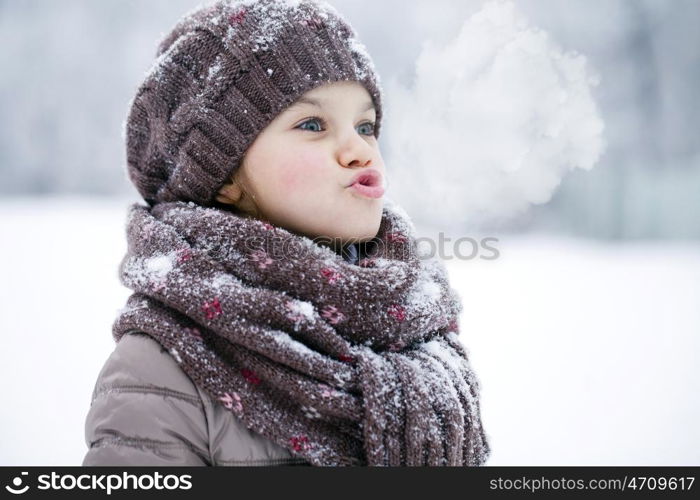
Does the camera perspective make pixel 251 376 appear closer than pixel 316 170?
Yes

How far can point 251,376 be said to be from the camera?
0.65 meters

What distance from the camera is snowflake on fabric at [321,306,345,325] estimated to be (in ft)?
2.21

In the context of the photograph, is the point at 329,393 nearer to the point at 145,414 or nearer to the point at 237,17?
the point at 145,414

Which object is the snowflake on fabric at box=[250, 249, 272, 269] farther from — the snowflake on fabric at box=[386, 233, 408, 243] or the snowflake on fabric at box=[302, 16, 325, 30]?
the snowflake on fabric at box=[302, 16, 325, 30]

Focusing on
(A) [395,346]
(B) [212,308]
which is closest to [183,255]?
(B) [212,308]

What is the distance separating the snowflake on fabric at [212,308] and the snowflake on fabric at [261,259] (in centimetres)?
7

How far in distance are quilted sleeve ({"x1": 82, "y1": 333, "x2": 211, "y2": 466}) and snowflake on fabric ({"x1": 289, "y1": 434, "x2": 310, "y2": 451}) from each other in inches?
4.2

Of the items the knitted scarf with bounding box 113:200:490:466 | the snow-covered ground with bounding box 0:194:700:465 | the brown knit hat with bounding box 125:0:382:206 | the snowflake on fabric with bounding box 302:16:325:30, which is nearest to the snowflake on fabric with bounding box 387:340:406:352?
the knitted scarf with bounding box 113:200:490:466

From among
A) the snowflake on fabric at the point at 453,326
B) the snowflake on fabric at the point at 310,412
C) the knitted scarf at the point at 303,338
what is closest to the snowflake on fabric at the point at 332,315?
the knitted scarf at the point at 303,338

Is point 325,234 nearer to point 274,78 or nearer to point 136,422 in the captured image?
point 274,78

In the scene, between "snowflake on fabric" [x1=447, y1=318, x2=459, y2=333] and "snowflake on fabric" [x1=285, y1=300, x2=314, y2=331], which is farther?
"snowflake on fabric" [x1=447, y1=318, x2=459, y2=333]

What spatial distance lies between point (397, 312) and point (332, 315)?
0.09m

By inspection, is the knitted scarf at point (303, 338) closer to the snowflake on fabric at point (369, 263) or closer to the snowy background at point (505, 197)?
Answer: the snowflake on fabric at point (369, 263)

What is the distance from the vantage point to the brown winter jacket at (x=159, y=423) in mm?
604
